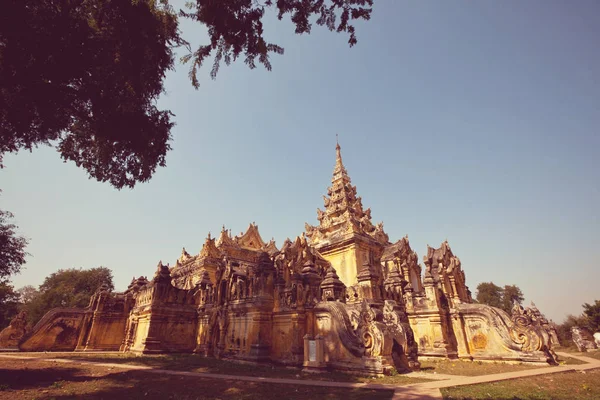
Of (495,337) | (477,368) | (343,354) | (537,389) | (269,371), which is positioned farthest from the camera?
(495,337)

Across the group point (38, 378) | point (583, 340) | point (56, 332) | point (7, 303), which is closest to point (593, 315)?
point (583, 340)

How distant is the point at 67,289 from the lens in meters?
51.7

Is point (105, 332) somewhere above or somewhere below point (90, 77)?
below

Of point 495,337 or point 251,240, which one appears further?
point 251,240

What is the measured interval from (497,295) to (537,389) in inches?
2822

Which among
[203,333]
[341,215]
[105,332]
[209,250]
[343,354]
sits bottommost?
[343,354]

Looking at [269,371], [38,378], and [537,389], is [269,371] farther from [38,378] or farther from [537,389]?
[537,389]

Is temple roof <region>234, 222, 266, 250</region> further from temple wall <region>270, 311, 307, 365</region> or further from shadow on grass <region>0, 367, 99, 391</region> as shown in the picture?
→ shadow on grass <region>0, 367, 99, 391</region>

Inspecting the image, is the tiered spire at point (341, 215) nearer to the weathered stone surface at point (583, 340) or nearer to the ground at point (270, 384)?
the weathered stone surface at point (583, 340)

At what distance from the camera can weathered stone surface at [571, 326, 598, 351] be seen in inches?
909

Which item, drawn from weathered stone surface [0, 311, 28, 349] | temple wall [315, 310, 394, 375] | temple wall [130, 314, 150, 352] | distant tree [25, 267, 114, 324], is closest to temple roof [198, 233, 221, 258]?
temple wall [130, 314, 150, 352]

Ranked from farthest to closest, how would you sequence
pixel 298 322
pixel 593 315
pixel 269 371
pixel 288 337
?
1. pixel 593 315
2. pixel 288 337
3. pixel 298 322
4. pixel 269 371

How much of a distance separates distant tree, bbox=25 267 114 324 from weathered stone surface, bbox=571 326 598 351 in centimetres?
5811

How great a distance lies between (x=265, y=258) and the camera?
1530 cm
